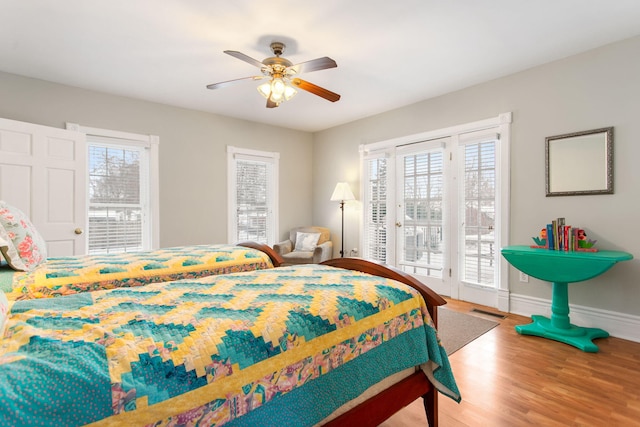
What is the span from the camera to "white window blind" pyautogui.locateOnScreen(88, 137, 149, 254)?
Answer: 3.83 meters

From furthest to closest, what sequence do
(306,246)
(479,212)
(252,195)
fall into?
1. (252,195)
2. (306,246)
3. (479,212)

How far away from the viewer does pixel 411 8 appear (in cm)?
227

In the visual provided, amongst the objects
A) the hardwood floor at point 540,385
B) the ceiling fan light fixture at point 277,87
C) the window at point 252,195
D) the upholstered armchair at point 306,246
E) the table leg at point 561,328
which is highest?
the ceiling fan light fixture at point 277,87

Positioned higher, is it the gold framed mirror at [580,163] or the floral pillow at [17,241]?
the gold framed mirror at [580,163]

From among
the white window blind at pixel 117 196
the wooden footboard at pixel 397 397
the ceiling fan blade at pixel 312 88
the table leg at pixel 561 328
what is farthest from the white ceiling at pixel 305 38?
the table leg at pixel 561 328

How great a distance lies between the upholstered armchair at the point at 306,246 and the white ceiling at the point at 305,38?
7.41 ft

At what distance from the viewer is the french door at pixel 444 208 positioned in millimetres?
3582

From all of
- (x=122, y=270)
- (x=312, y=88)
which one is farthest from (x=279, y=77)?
(x=122, y=270)

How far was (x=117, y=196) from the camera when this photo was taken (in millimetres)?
3975

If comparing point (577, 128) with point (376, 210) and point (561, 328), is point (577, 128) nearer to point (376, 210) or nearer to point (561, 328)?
point (561, 328)

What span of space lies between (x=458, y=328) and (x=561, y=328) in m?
0.81

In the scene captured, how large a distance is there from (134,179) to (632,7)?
16.4 ft

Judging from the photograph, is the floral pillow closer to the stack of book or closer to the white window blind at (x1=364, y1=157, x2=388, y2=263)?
the white window blind at (x1=364, y1=157, x2=388, y2=263)

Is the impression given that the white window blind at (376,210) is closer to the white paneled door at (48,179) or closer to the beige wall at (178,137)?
the beige wall at (178,137)
